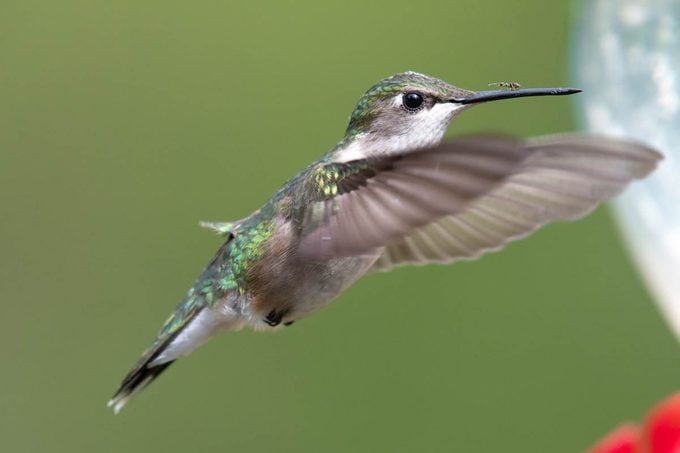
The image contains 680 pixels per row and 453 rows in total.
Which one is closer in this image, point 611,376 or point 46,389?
point 611,376

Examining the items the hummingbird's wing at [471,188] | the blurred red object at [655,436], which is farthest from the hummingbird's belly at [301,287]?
the blurred red object at [655,436]

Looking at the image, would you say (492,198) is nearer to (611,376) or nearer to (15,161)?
(611,376)

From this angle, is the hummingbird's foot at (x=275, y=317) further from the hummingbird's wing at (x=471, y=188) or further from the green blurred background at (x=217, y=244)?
the green blurred background at (x=217, y=244)

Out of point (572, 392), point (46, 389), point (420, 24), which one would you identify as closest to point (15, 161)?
point (46, 389)

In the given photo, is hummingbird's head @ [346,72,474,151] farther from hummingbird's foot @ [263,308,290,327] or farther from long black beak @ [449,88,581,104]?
hummingbird's foot @ [263,308,290,327]

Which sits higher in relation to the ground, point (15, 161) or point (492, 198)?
point (15, 161)

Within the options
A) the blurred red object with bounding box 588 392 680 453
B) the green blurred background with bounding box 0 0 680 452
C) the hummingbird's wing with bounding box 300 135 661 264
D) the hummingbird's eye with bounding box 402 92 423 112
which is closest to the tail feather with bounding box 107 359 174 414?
the hummingbird's wing with bounding box 300 135 661 264

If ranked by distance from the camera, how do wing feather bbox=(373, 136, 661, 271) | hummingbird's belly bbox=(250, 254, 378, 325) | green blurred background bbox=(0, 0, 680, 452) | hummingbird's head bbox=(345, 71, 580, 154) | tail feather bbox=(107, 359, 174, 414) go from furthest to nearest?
green blurred background bbox=(0, 0, 680, 452) < tail feather bbox=(107, 359, 174, 414) < hummingbird's belly bbox=(250, 254, 378, 325) < hummingbird's head bbox=(345, 71, 580, 154) < wing feather bbox=(373, 136, 661, 271)
